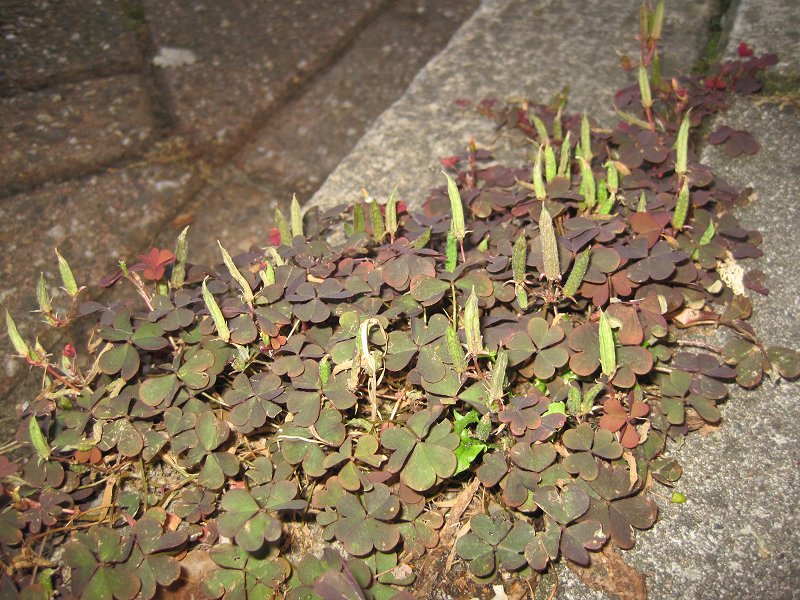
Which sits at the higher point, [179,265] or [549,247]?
[549,247]

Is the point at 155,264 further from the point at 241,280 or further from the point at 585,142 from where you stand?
the point at 585,142

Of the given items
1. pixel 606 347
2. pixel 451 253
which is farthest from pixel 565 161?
pixel 606 347

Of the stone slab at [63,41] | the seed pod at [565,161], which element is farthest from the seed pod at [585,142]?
the stone slab at [63,41]

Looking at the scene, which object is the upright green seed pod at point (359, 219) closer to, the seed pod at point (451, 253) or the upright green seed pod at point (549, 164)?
the seed pod at point (451, 253)

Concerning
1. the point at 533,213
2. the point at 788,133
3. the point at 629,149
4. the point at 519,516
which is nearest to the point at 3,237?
the point at 533,213

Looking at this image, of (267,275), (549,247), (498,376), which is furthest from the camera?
(267,275)

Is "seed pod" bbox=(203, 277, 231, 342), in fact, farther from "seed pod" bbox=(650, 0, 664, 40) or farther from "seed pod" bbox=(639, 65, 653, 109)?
"seed pod" bbox=(650, 0, 664, 40)

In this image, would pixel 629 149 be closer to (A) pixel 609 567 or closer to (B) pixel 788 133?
(B) pixel 788 133
